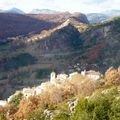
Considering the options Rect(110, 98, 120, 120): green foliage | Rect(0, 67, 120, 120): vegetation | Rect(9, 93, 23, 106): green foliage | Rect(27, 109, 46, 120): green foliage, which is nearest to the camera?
Rect(110, 98, 120, 120): green foliage

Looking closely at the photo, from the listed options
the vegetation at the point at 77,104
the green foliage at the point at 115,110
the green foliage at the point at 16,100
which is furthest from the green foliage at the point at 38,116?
the green foliage at the point at 16,100

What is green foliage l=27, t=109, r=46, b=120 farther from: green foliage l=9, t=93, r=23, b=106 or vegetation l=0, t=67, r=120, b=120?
green foliage l=9, t=93, r=23, b=106

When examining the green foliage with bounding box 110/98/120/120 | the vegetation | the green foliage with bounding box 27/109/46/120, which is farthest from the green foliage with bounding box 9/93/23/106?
the green foliage with bounding box 110/98/120/120

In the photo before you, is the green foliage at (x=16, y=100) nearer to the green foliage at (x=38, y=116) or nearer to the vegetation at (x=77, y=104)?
the vegetation at (x=77, y=104)

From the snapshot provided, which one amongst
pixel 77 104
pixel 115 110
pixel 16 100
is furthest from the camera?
pixel 16 100

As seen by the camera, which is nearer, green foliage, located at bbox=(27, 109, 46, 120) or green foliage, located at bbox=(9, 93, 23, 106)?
green foliage, located at bbox=(27, 109, 46, 120)

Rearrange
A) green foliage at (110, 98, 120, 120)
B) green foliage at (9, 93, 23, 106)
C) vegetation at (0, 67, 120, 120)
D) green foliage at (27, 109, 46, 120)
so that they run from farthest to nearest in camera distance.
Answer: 1. green foliage at (9, 93, 23, 106)
2. green foliage at (27, 109, 46, 120)
3. vegetation at (0, 67, 120, 120)
4. green foliage at (110, 98, 120, 120)

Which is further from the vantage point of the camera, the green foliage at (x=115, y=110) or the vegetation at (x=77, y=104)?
the vegetation at (x=77, y=104)

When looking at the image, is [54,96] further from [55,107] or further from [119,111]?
[119,111]

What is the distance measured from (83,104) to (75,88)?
45758mm

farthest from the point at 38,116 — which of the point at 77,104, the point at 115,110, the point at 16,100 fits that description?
the point at 16,100

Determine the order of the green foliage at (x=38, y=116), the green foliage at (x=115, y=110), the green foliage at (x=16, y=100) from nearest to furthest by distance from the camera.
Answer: the green foliage at (x=115, y=110)
the green foliage at (x=38, y=116)
the green foliage at (x=16, y=100)

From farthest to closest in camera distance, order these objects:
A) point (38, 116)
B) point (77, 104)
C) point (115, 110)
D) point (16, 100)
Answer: point (16, 100) → point (38, 116) → point (77, 104) → point (115, 110)

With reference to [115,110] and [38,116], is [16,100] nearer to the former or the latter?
[38,116]
